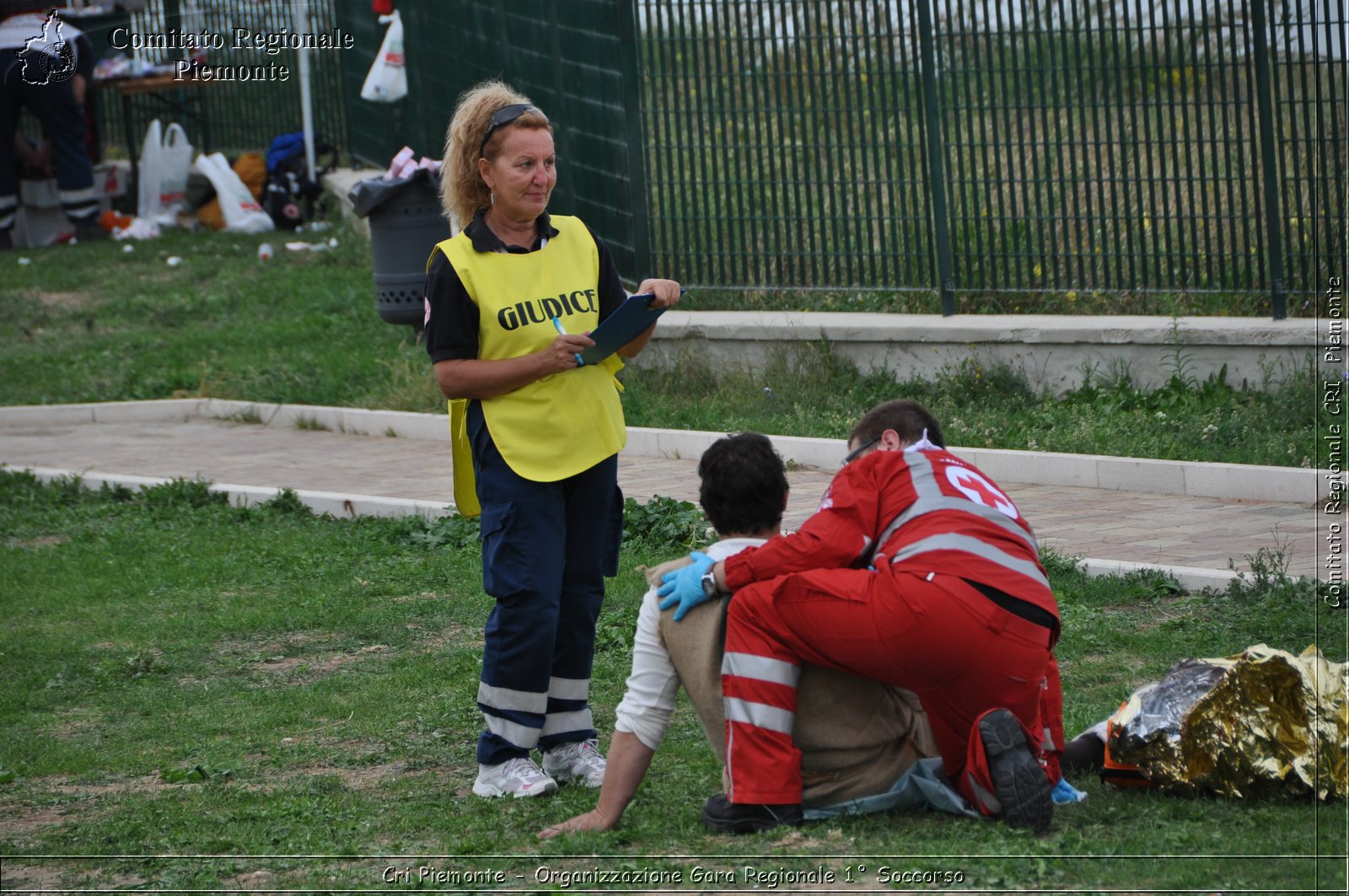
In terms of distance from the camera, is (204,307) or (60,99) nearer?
(204,307)

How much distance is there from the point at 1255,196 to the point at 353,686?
5639 mm

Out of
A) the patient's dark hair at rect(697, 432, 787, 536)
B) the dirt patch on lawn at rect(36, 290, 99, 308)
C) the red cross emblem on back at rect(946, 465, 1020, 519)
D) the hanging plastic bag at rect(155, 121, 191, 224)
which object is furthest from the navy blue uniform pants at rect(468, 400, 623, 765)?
the hanging plastic bag at rect(155, 121, 191, 224)

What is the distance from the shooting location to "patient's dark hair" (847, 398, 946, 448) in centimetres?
442

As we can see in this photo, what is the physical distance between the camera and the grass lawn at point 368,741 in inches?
155

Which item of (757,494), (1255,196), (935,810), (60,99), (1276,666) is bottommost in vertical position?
(935,810)

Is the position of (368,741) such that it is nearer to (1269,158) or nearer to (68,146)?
(1269,158)

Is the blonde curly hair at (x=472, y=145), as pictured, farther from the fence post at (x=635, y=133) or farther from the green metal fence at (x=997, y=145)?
the fence post at (x=635, y=133)

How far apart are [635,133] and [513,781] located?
668 centimetres

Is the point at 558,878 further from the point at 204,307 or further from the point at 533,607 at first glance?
the point at 204,307

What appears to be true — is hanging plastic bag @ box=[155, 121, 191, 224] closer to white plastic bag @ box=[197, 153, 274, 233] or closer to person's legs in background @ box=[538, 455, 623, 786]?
white plastic bag @ box=[197, 153, 274, 233]

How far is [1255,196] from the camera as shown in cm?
893

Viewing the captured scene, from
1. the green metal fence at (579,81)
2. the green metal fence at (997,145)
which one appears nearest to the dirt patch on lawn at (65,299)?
the green metal fence at (579,81)

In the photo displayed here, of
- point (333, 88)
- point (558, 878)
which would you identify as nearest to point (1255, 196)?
point (558, 878)

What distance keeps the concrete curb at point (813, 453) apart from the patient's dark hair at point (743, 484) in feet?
11.5
